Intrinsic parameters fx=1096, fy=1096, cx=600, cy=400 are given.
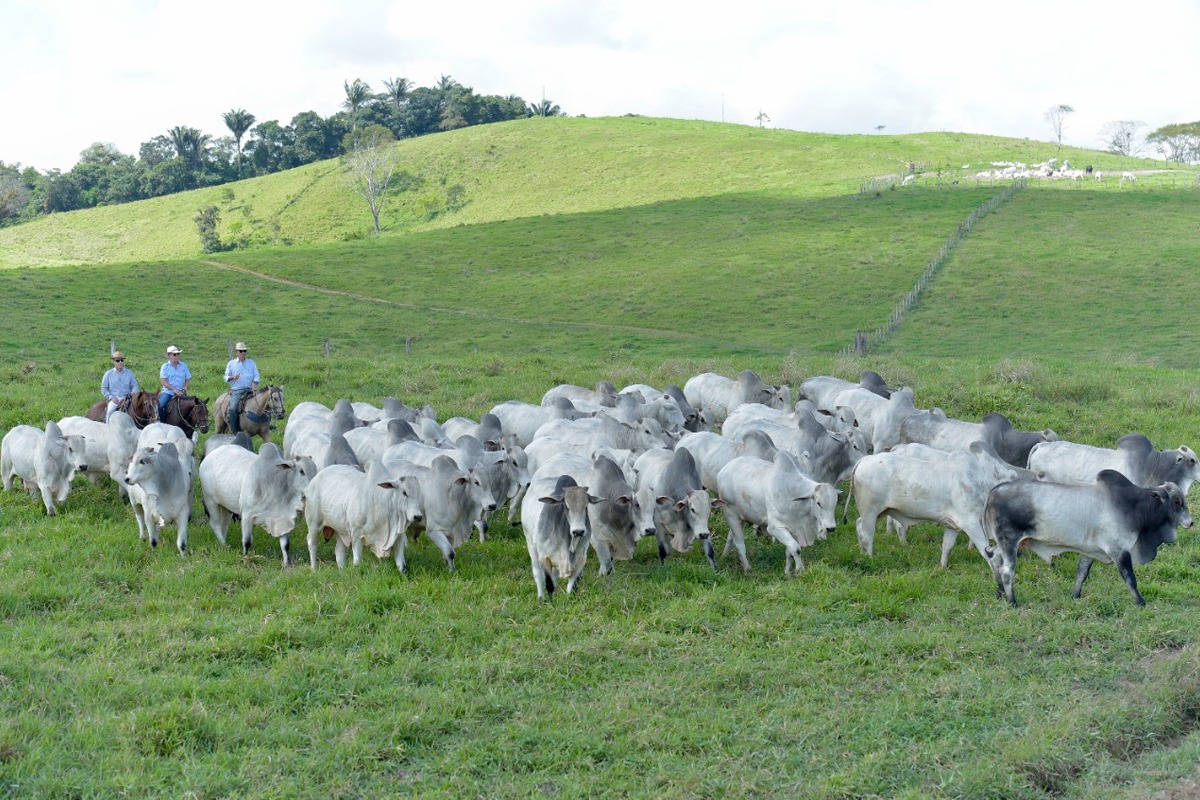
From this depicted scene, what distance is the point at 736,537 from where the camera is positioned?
11344mm

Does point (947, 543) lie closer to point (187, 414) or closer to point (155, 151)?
point (187, 414)

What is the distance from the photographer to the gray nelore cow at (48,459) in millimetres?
12828

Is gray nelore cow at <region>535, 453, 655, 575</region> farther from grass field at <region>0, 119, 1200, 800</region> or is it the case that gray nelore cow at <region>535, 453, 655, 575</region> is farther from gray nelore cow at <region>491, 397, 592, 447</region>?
gray nelore cow at <region>491, 397, 592, 447</region>

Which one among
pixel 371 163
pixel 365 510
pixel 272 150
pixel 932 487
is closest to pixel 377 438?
pixel 365 510

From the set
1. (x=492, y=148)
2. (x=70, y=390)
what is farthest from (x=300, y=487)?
(x=492, y=148)

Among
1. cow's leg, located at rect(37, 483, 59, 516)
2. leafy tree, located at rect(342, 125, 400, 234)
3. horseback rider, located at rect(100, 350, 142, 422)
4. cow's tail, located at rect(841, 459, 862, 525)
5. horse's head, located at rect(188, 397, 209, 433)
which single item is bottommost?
cow's tail, located at rect(841, 459, 862, 525)

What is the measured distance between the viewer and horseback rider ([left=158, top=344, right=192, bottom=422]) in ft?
50.2

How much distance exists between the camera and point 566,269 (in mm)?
47594

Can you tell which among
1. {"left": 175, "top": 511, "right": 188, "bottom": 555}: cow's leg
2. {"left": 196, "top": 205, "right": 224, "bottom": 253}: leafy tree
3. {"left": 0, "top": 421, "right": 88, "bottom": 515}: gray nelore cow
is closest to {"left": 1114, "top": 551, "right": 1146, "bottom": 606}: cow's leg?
{"left": 175, "top": 511, "right": 188, "bottom": 555}: cow's leg

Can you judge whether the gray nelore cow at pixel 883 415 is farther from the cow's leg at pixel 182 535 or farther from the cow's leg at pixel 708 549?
the cow's leg at pixel 182 535

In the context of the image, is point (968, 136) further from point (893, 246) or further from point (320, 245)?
point (320, 245)

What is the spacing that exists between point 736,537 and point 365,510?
149 inches

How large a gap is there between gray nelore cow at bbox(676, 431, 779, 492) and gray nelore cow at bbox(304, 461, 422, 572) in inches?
136

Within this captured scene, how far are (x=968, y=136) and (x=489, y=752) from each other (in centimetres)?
8300
